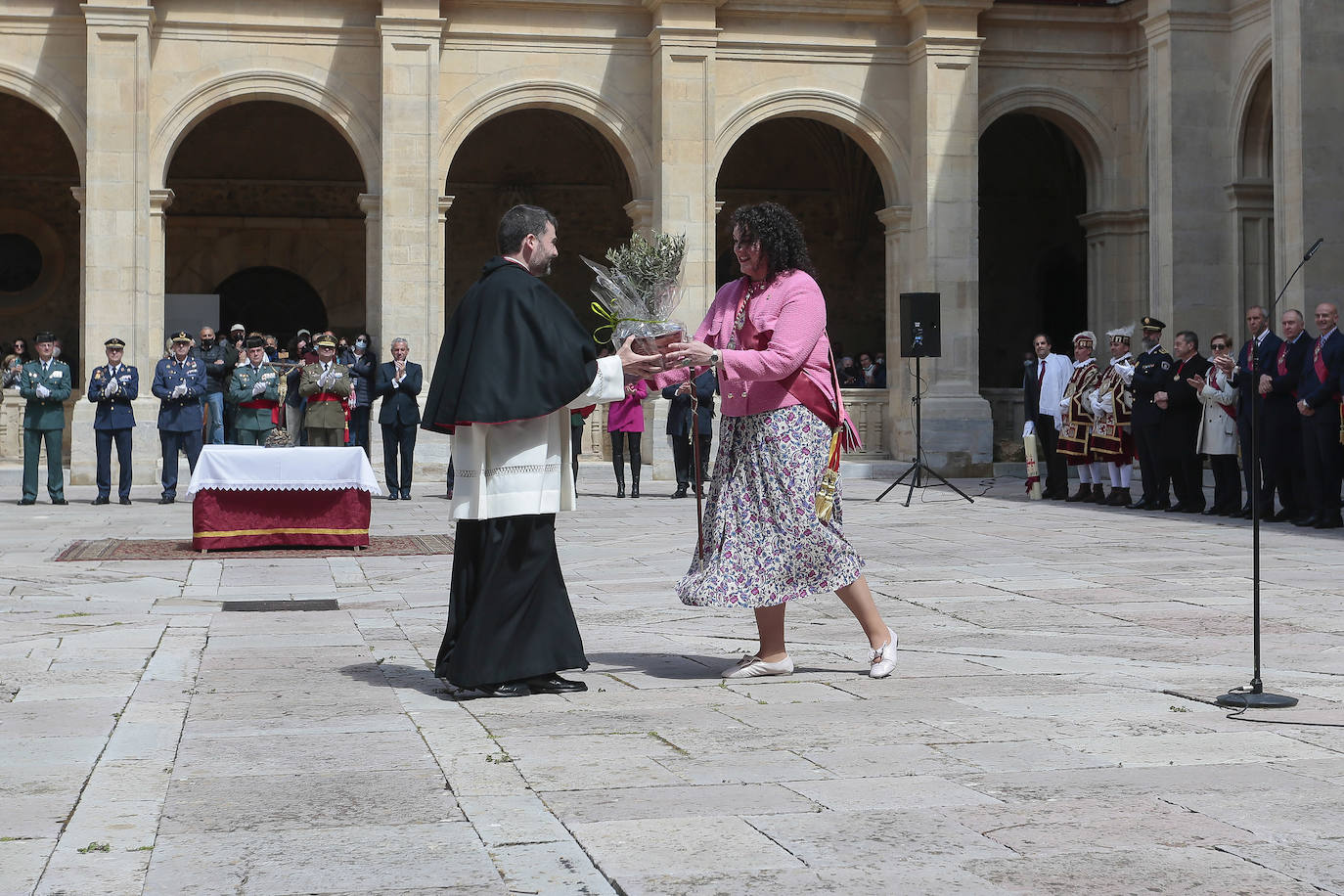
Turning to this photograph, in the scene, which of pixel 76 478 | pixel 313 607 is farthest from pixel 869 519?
pixel 76 478

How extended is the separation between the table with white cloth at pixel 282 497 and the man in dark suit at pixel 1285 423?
7326 millimetres

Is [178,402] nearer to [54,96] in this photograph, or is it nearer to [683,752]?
[54,96]

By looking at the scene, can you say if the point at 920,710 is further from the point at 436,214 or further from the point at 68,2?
the point at 68,2

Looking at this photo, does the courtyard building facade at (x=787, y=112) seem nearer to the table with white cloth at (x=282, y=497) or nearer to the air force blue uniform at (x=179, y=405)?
the air force blue uniform at (x=179, y=405)

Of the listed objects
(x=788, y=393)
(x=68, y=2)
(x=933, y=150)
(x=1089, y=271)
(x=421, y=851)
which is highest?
(x=68, y=2)

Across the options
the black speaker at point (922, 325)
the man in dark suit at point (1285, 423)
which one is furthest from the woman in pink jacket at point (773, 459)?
the black speaker at point (922, 325)

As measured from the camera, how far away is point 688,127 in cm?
2105

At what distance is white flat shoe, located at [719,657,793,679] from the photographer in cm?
598

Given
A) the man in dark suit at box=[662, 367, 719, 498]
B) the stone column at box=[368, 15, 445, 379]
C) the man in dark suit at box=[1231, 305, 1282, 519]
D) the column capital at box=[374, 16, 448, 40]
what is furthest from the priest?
the column capital at box=[374, 16, 448, 40]

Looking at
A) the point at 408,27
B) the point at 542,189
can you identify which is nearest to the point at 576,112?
the point at 408,27

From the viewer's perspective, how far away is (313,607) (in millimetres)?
8578

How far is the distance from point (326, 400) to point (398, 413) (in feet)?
2.49

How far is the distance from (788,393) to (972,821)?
241 centimetres

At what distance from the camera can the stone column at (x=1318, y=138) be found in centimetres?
1723
